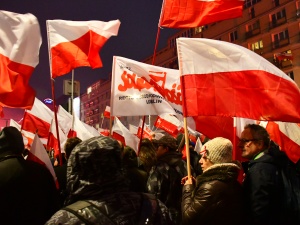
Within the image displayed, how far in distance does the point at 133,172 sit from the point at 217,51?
1.87 meters

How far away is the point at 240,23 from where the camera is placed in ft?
147

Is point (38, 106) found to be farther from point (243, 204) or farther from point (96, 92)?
point (96, 92)

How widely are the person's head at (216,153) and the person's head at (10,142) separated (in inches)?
66.2

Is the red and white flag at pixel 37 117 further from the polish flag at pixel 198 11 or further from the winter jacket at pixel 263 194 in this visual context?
the winter jacket at pixel 263 194

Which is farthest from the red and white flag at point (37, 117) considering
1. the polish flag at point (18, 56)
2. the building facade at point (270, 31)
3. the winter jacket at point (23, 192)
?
A: the building facade at point (270, 31)

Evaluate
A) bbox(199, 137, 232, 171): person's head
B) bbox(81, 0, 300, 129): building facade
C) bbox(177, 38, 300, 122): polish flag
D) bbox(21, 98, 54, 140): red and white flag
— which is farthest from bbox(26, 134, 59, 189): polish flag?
bbox(81, 0, 300, 129): building facade

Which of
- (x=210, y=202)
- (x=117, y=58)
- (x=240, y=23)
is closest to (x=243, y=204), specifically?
(x=210, y=202)

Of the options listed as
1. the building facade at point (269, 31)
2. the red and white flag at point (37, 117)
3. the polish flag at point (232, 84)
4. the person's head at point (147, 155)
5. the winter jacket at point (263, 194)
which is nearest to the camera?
the winter jacket at point (263, 194)

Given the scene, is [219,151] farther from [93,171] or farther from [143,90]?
[143,90]

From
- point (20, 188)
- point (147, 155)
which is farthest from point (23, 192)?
point (147, 155)

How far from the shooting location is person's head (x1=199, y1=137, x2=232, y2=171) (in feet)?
10.1

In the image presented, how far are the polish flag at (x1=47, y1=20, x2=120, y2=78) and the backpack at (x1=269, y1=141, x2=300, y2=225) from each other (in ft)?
12.1

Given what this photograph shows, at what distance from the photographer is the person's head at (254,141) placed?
3350 mm

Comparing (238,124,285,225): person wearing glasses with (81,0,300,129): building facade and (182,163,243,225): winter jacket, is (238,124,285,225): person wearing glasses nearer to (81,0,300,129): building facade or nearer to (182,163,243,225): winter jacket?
(182,163,243,225): winter jacket
